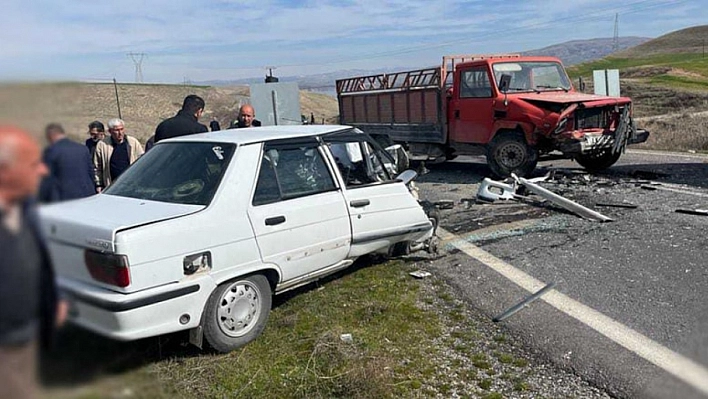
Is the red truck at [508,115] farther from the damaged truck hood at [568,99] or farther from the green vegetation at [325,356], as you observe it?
the green vegetation at [325,356]

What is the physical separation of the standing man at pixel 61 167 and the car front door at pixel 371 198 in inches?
169

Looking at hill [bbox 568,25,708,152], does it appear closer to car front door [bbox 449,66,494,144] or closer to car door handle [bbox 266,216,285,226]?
car front door [bbox 449,66,494,144]

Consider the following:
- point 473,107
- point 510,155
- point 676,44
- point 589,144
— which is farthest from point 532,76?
point 676,44

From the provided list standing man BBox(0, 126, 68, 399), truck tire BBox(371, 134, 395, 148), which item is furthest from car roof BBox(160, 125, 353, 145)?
truck tire BBox(371, 134, 395, 148)

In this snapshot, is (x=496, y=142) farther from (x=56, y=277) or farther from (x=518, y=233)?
(x=56, y=277)

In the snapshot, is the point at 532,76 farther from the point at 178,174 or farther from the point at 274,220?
the point at 178,174

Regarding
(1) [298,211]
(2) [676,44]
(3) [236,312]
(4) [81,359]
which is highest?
(2) [676,44]

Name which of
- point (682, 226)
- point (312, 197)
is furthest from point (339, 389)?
point (682, 226)

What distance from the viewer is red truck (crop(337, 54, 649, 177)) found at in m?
10.4

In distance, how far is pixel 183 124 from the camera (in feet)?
19.8

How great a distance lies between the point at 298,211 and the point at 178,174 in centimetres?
98

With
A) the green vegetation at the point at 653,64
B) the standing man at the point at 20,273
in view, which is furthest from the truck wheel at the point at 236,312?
the green vegetation at the point at 653,64

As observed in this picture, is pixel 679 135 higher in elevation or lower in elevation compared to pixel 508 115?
lower

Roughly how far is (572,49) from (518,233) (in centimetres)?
13430
